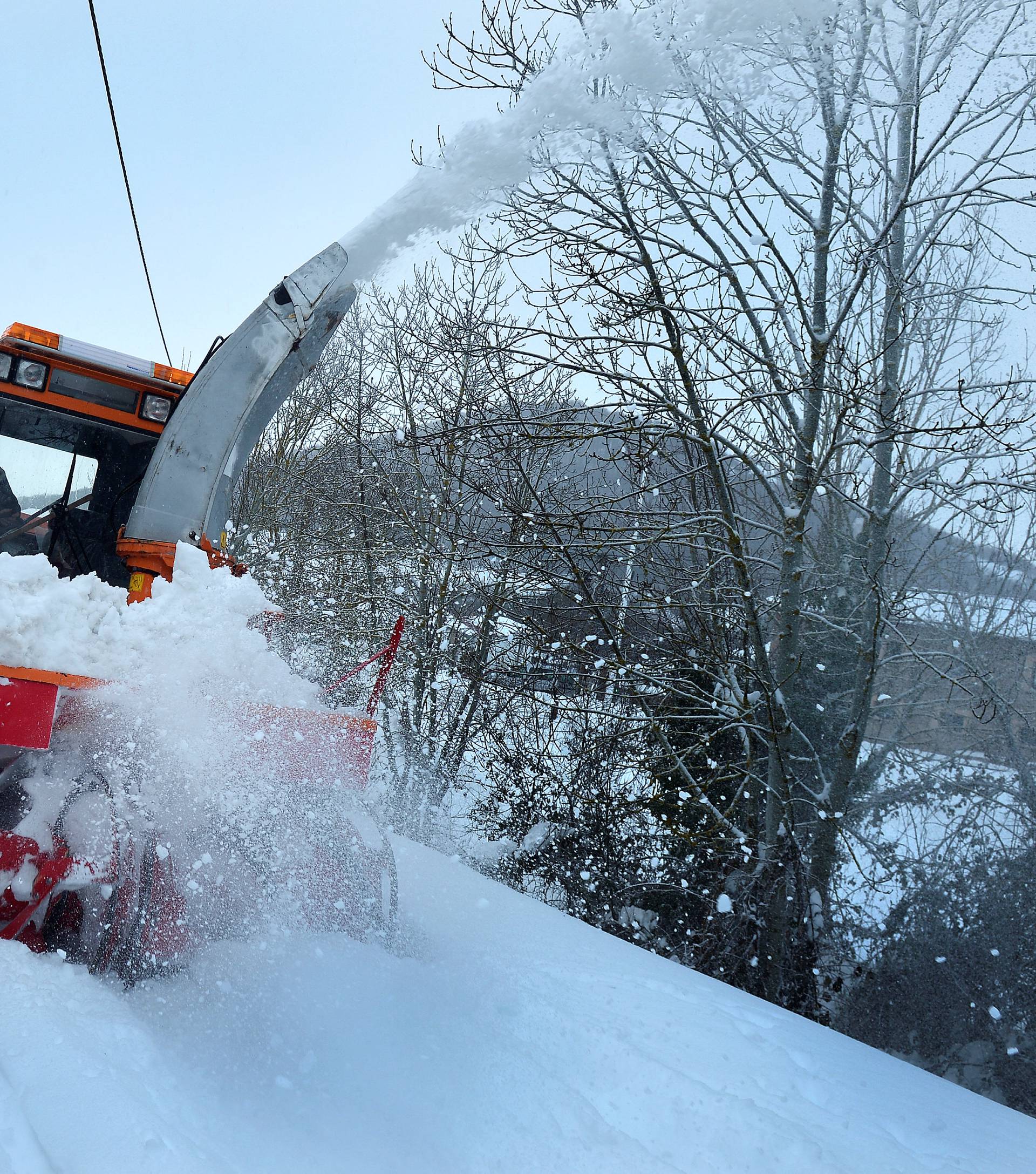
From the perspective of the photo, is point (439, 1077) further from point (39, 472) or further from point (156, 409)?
point (39, 472)

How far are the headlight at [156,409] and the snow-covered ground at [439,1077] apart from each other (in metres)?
2.40

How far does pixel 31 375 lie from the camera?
4.02 meters

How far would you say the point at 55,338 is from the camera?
4008mm

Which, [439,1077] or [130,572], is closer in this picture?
[439,1077]

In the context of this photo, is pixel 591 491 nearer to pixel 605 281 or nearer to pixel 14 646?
pixel 605 281

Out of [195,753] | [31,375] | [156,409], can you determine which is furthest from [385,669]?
[31,375]

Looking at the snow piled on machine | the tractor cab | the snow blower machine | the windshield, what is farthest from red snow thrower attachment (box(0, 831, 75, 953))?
the windshield

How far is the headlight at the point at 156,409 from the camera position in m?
4.25

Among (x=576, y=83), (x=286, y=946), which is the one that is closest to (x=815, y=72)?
(x=576, y=83)

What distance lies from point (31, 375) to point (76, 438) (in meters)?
0.38

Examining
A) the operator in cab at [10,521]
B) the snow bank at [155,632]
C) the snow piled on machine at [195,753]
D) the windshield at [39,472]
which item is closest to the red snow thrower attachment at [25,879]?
the snow piled on machine at [195,753]

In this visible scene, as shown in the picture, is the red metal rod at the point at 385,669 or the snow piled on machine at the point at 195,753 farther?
the red metal rod at the point at 385,669

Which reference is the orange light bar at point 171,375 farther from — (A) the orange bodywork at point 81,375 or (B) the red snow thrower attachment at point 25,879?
(B) the red snow thrower attachment at point 25,879

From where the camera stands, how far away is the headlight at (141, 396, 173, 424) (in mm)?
4250
